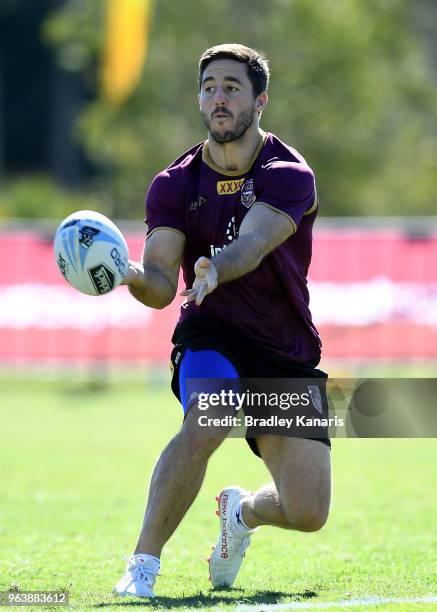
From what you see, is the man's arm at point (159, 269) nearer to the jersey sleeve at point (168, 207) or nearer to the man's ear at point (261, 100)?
the jersey sleeve at point (168, 207)

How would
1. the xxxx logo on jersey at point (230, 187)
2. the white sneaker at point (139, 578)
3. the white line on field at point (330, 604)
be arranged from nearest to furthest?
the white line on field at point (330, 604) → the white sneaker at point (139, 578) → the xxxx logo on jersey at point (230, 187)

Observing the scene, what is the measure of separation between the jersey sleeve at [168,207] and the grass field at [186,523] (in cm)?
188

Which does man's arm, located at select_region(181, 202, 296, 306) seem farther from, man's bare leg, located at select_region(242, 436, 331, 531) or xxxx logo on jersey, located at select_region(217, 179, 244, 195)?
man's bare leg, located at select_region(242, 436, 331, 531)

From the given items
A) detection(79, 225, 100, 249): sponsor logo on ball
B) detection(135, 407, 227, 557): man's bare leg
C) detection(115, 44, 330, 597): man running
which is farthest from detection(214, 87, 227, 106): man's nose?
detection(135, 407, 227, 557): man's bare leg

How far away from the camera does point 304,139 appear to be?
30547 millimetres

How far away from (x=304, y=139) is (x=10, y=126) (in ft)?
95.4

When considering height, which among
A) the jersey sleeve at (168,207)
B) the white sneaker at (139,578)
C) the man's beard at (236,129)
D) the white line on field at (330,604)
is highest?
the man's beard at (236,129)

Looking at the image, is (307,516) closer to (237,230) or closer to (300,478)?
(300,478)

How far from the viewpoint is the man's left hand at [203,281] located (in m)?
5.97

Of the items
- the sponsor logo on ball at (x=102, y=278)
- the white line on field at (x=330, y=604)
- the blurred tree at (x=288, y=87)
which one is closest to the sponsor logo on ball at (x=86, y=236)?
the sponsor logo on ball at (x=102, y=278)

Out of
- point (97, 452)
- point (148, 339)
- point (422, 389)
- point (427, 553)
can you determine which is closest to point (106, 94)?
point (148, 339)

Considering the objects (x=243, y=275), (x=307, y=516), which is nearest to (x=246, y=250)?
(x=243, y=275)

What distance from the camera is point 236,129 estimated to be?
Result: 6645 mm

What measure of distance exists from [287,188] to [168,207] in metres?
0.67
